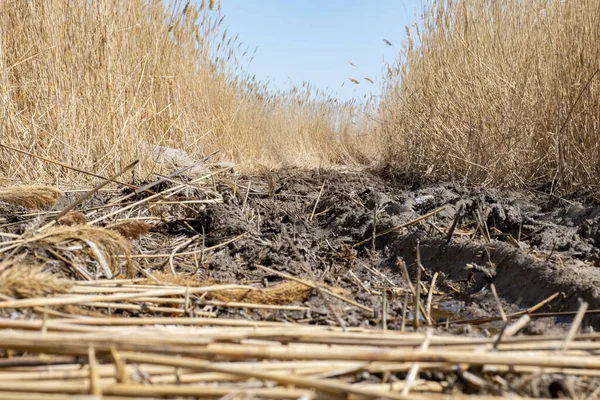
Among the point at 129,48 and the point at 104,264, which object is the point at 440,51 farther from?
the point at 104,264

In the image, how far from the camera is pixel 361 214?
3732 millimetres

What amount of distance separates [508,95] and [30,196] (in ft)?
12.2

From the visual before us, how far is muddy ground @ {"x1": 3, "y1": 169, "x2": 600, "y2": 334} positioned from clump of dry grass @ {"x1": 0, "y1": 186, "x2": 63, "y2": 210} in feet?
0.59

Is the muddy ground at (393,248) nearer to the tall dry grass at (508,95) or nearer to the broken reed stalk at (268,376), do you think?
the tall dry grass at (508,95)

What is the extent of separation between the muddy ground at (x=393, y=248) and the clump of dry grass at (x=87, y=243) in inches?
15.1

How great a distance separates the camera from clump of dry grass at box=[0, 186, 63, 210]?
10.4 ft

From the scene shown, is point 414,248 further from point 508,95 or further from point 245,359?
point 508,95

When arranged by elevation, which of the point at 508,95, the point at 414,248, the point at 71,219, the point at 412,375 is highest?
the point at 508,95

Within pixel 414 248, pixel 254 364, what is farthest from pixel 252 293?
pixel 414 248

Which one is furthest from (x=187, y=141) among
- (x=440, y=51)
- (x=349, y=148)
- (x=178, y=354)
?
(x=349, y=148)

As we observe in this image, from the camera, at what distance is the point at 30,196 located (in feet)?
10.4

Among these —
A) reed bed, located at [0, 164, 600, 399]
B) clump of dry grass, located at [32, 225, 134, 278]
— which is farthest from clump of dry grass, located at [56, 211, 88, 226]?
reed bed, located at [0, 164, 600, 399]

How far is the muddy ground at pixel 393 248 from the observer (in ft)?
7.35

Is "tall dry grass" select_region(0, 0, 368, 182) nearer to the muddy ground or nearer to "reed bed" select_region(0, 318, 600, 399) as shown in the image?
the muddy ground
